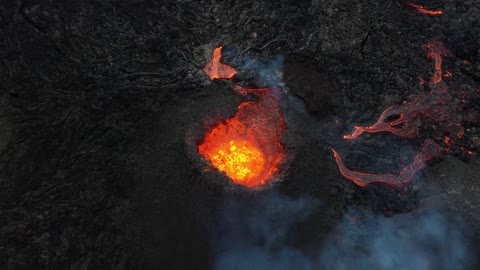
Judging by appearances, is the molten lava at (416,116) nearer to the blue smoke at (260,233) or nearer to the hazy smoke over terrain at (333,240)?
the hazy smoke over terrain at (333,240)

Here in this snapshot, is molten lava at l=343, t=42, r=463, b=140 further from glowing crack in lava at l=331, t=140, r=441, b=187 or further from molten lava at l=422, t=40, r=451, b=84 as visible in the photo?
glowing crack in lava at l=331, t=140, r=441, b=187

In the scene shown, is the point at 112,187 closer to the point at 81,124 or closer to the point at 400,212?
the point at 81,124

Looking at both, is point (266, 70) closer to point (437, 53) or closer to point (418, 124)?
point (418, 124)

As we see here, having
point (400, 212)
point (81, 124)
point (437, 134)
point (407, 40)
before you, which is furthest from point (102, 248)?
point (407, 40)

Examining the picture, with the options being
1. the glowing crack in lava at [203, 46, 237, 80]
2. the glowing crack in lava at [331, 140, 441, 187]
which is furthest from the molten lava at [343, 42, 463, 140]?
the glowing crack in lava at [203, 46, 237, 80]

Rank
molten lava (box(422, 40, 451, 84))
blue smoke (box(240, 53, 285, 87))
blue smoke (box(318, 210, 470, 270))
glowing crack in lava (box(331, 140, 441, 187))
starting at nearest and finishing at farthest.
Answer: blue smoke (box(318, 210, 470, 270)), glowing crack in lava (box(331, 140, 441, 187)), blue smoke (box(240, 53, 285, 87)), molten lava (box(422, 40, 451, 84))

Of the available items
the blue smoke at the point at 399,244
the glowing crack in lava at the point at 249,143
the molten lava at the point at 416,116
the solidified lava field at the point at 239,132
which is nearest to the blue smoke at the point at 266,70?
the solidified lava field at the point at 239,132

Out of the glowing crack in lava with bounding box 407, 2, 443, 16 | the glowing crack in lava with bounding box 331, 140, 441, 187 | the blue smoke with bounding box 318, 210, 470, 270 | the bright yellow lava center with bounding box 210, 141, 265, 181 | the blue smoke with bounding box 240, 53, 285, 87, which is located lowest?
the blue smoke with bounding box 318, 210, 470, 270
